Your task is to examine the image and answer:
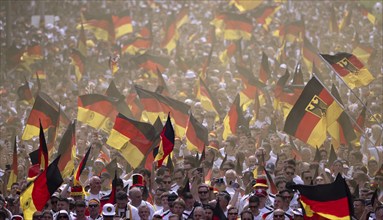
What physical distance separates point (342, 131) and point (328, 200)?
652 centimetres

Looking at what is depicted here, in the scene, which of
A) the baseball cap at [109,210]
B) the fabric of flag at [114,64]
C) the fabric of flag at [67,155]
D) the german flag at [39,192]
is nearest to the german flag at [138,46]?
the fabric of flag at [114,64]

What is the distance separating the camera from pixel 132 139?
2339 cm

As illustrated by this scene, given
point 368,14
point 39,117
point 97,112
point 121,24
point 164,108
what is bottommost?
point 368,14

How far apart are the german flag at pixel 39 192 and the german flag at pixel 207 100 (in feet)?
33.5

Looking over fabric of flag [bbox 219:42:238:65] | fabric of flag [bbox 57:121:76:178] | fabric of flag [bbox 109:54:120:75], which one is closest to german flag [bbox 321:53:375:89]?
fabric of flag [bbox 57:121:76:178]

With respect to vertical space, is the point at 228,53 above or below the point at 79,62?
below

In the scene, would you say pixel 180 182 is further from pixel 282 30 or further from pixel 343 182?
pixel 282 30

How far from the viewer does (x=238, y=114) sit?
27.5 m

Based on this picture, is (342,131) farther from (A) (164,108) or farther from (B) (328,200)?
(B) (328,200)

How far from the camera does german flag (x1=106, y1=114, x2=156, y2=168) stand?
2316cm

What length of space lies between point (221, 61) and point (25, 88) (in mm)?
7650

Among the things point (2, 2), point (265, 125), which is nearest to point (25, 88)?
point (265, 125)

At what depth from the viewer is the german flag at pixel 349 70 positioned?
83.5ft

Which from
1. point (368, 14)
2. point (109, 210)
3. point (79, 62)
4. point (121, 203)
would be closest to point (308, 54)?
point (79, 62)
